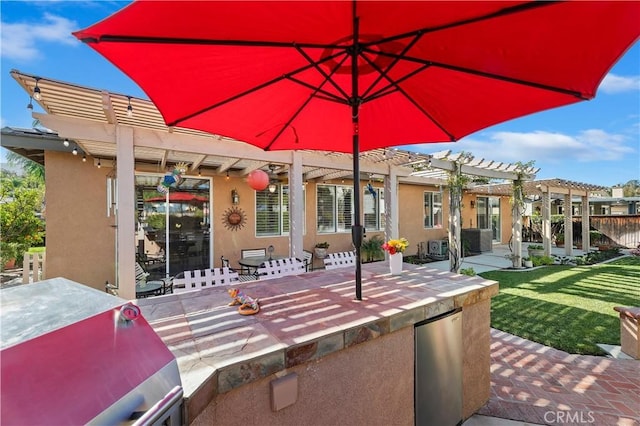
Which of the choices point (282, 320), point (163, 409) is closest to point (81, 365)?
point (163, 409)

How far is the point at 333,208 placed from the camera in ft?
29.6

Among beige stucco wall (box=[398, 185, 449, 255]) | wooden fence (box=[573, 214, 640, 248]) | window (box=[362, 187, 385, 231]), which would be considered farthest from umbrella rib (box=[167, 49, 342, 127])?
wooden fence (box=[573, 214, 640, 248])

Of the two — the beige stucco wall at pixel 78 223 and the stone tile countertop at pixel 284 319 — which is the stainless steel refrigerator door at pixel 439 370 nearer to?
the stone tile countertop at pixel 284 319

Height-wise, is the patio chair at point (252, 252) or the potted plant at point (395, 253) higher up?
the potted plant at point (395, 253)

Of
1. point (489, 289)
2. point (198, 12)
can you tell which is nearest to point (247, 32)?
point (198, 12)

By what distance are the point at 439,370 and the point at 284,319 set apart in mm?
1299

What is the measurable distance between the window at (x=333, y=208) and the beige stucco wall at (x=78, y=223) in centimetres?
536

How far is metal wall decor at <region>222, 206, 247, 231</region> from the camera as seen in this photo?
7.16 metres

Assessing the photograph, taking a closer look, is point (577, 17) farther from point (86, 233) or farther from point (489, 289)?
point (86, 233)

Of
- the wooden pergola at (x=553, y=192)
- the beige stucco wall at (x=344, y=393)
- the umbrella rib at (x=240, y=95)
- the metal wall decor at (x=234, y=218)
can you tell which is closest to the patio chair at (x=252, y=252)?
the metal wall decor at (x=234, y=218)

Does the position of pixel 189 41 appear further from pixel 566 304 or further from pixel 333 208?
pixel 333 208

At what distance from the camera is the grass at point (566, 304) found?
12.7 feet

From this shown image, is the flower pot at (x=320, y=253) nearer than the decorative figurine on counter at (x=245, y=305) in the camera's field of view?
No

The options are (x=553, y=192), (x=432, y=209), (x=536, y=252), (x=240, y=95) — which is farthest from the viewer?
(x=432, y=209)
